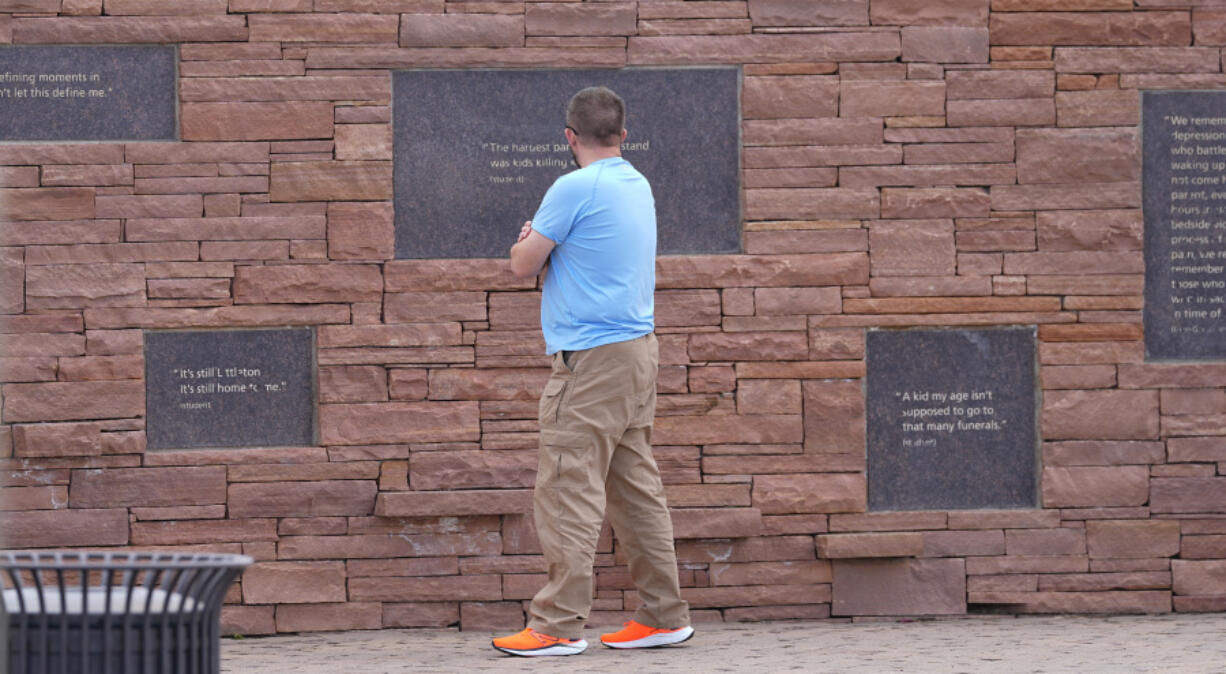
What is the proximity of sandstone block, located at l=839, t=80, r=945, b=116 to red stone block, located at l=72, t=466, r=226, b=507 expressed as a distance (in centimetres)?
278

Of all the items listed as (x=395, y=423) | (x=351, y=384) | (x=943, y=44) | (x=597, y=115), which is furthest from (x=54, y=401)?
(x=943, y=44)

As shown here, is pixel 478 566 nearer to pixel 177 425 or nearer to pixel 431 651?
pixel 431 651

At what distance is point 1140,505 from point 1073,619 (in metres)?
0.53

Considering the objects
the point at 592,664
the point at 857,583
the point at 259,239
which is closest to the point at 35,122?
the point at 259,239

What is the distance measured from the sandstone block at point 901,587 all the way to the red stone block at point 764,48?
1.97 meters

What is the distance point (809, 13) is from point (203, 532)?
3.03 metres

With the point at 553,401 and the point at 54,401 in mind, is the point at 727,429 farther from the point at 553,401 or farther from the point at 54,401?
the point at 54,401

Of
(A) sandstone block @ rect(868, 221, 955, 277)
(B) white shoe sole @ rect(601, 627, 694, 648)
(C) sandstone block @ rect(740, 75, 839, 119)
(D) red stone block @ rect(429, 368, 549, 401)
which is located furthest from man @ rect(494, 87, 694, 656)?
(A) sandstone block @ rect(868, 221, 955, 277)

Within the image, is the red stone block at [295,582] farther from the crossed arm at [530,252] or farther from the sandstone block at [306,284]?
the crossed arm at [530,252]

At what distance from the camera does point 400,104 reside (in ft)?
20.0

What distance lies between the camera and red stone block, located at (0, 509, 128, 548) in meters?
5.93

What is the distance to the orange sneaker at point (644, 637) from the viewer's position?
17.9 feet

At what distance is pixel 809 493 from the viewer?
6.19 metres

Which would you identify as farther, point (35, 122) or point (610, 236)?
point (35, 122)
